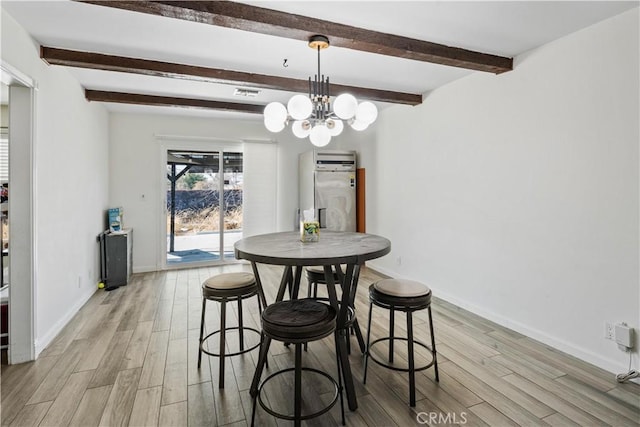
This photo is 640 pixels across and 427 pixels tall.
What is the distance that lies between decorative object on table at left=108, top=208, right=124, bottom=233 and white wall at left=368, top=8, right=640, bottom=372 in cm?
407

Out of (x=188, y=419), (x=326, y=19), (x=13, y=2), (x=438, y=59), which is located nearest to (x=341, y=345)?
(x=188, y=419)

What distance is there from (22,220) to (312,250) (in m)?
2.13

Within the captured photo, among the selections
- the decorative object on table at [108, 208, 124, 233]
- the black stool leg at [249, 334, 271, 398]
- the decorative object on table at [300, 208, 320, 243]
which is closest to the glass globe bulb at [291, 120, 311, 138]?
the decorative object on table at [300, 208, 320, 243]

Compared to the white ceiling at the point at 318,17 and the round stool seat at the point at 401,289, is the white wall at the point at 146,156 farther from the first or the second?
the round stool seat at the point at 401,289

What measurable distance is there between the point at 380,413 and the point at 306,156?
4.11 metres

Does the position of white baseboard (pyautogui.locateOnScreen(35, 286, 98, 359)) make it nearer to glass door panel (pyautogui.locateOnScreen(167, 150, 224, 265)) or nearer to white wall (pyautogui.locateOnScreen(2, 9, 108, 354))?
white wall (pyautogui.locateOnScreen(2, 9, 108, 354))

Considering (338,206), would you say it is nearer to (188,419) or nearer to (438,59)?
(438,59)

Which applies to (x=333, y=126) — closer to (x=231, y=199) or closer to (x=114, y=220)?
(x=231, y=199)

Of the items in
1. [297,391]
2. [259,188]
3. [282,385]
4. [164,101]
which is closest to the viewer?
[297,391]

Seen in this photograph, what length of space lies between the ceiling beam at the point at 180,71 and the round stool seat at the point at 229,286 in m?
1.97

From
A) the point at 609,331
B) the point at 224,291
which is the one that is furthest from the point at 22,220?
the point at 609,331

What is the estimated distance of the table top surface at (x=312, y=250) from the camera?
5.86 feet

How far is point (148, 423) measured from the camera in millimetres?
1745

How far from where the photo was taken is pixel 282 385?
2100 millimetres
